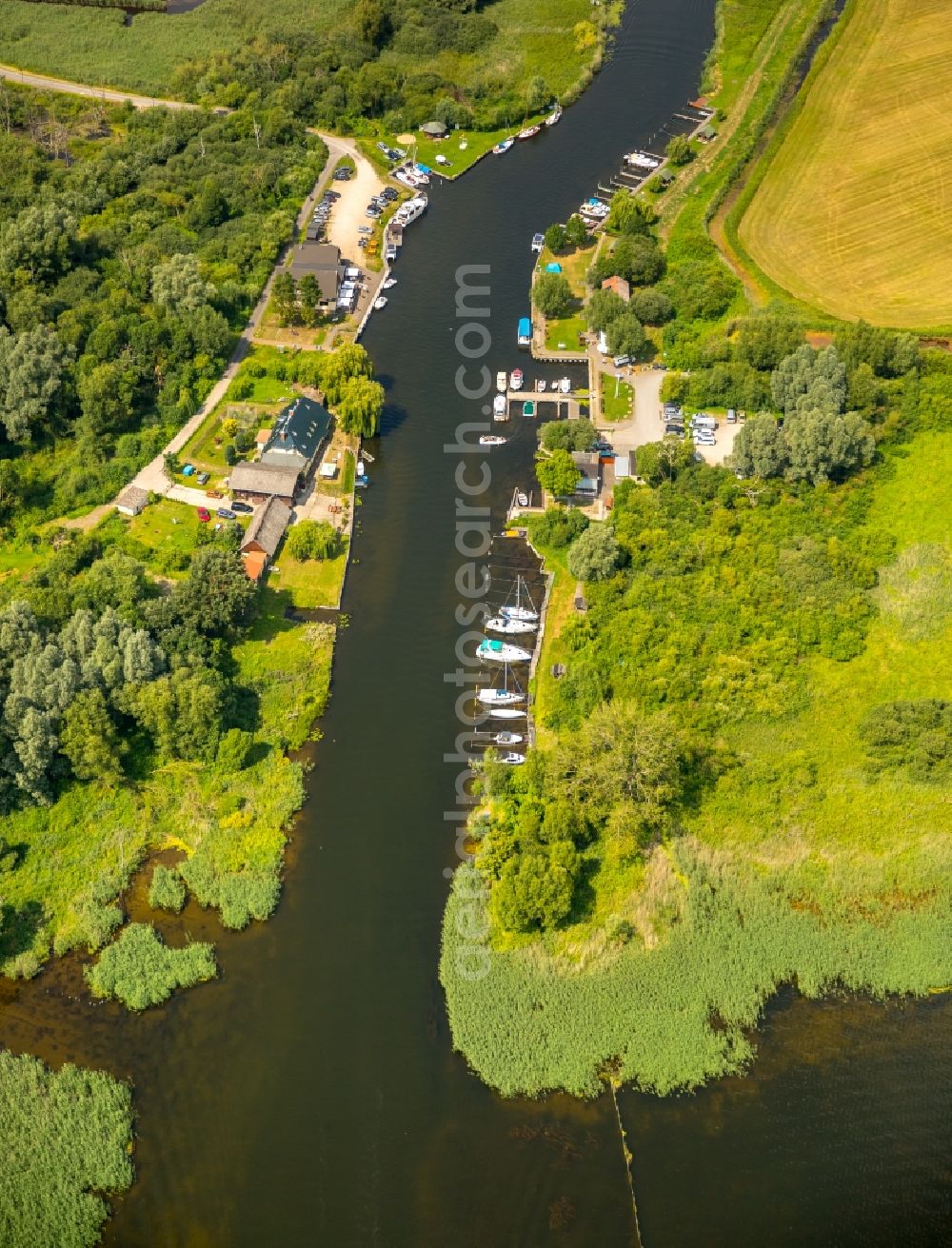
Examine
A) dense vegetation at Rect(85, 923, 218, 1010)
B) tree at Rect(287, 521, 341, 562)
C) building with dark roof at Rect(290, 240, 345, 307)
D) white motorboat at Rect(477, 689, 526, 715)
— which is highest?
building with dark roof at Rect(290, 240, 345, 307)

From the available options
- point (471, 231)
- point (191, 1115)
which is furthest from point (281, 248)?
point (191, 1115)

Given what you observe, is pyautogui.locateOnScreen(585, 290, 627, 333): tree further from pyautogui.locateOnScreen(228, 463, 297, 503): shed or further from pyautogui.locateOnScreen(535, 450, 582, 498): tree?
pyautogui.locateOnScreen(228, 463, 297, 503): shed

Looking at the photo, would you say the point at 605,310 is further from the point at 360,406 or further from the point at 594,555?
the point at 594,555

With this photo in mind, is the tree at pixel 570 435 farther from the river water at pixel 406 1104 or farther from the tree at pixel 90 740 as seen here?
the tree at pixel 90 740

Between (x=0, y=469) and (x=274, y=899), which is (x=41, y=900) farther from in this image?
(x=0, y=469)

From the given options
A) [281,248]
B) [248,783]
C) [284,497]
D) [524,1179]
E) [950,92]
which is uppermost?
[950,92]

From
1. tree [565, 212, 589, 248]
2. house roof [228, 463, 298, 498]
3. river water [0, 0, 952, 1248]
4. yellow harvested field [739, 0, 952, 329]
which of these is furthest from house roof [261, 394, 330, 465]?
yellow harvested field [739, 0, 952, 329]

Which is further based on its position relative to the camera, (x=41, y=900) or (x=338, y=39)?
(x=338, y=39)
